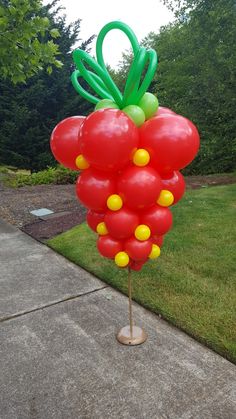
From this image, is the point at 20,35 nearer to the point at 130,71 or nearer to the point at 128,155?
the point at 130,71

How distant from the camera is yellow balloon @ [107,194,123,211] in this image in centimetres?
287

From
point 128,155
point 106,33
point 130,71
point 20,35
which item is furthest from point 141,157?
point 20,35

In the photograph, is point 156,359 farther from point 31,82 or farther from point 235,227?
point 31,82

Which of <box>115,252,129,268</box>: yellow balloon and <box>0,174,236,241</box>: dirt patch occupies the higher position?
<box>115,252,129,268</box>: yellow balloon

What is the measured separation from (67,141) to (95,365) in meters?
1.84

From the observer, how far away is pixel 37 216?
814cm

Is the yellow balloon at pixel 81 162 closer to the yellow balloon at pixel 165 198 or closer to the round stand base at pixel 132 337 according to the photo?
the yellow balloon at pixel 165 198

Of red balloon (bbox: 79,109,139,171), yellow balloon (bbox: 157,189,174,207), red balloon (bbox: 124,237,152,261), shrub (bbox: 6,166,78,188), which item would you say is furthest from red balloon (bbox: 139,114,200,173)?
→ shrub (bbox: 6,166,78,188)

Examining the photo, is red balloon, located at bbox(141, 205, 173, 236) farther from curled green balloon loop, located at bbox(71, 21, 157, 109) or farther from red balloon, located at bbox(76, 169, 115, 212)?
curled green balloon loop, located at bbox(71, 21, 157, 109)

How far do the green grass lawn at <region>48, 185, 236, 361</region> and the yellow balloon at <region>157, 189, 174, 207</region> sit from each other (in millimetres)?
1335

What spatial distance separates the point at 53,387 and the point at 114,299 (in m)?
1.48

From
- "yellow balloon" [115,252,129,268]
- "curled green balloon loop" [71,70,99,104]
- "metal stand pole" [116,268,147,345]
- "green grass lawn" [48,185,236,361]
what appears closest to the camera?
"yellow balloon" [115,252,129,268]

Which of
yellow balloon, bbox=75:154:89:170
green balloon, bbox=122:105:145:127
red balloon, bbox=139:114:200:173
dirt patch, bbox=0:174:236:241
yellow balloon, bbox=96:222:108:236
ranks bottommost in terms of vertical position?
dirt patch, bbox=0:174:236:241


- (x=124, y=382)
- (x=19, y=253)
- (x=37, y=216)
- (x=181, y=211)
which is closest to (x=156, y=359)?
(x=124, y=382)
